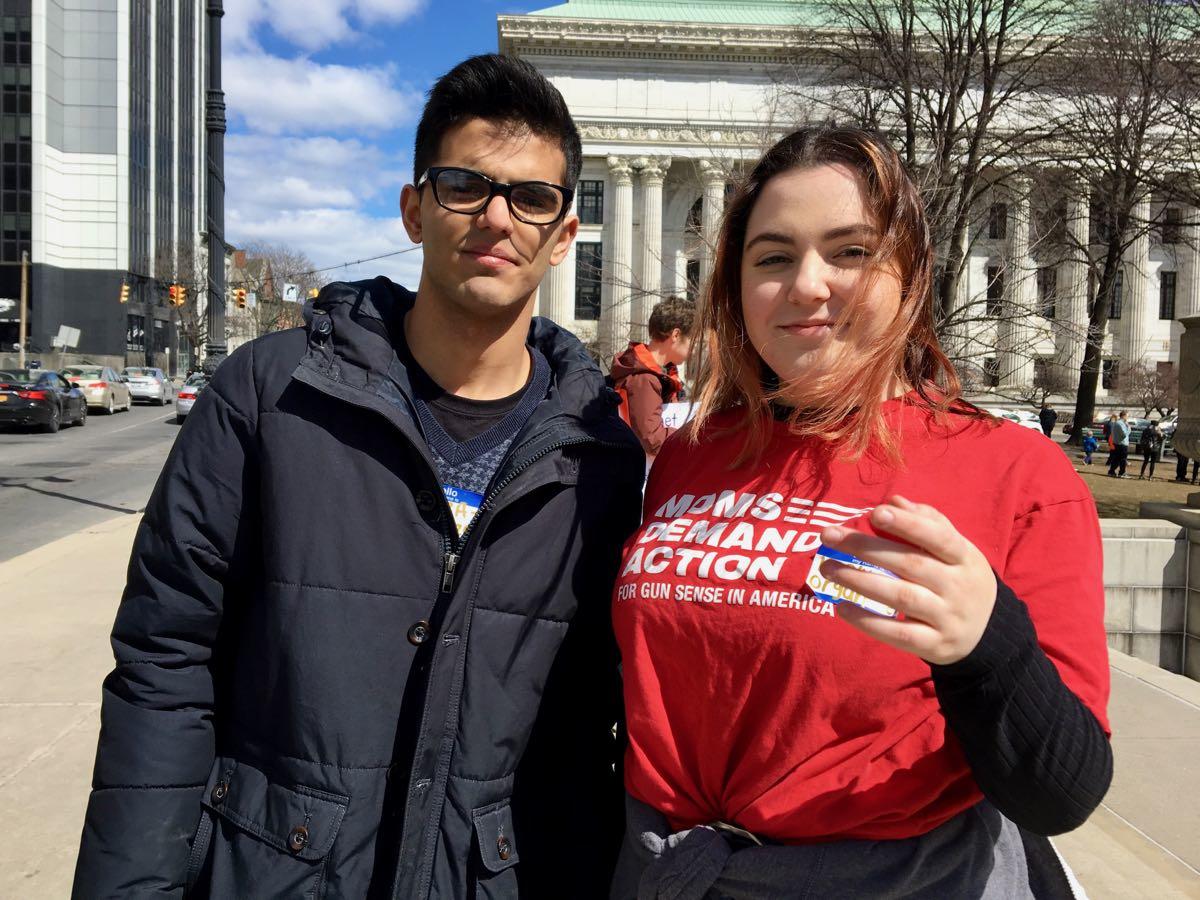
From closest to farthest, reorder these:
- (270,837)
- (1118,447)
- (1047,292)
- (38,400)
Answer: (270,837) < (1047,292) < (1118,447) < (38,400)

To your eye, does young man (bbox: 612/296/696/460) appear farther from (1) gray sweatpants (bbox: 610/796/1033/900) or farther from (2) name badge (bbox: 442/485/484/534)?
(1) gray sweatpants (bbox: 610/796/1033/900)

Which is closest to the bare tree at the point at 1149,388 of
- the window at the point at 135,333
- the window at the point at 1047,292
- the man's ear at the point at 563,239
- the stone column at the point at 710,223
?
the window at the point at 1047,292

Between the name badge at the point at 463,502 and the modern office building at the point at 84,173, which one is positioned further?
the modern office building at the point at 84,173

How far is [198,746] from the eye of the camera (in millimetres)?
2012

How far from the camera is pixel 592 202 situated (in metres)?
62.9

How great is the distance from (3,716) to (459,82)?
4892 mm

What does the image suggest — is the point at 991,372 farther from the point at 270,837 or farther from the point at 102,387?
the point at 102,387

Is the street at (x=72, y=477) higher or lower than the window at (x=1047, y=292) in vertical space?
lower

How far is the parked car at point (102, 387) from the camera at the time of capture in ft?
109

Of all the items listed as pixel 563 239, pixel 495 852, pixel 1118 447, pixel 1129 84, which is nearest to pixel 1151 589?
pixel 563 239

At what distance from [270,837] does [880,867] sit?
3.80 feet

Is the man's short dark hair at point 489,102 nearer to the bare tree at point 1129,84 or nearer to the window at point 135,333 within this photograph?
the bare tree at point 1129,84

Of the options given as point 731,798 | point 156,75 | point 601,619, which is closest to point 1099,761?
point 731,798

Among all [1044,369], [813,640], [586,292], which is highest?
[586,292]
